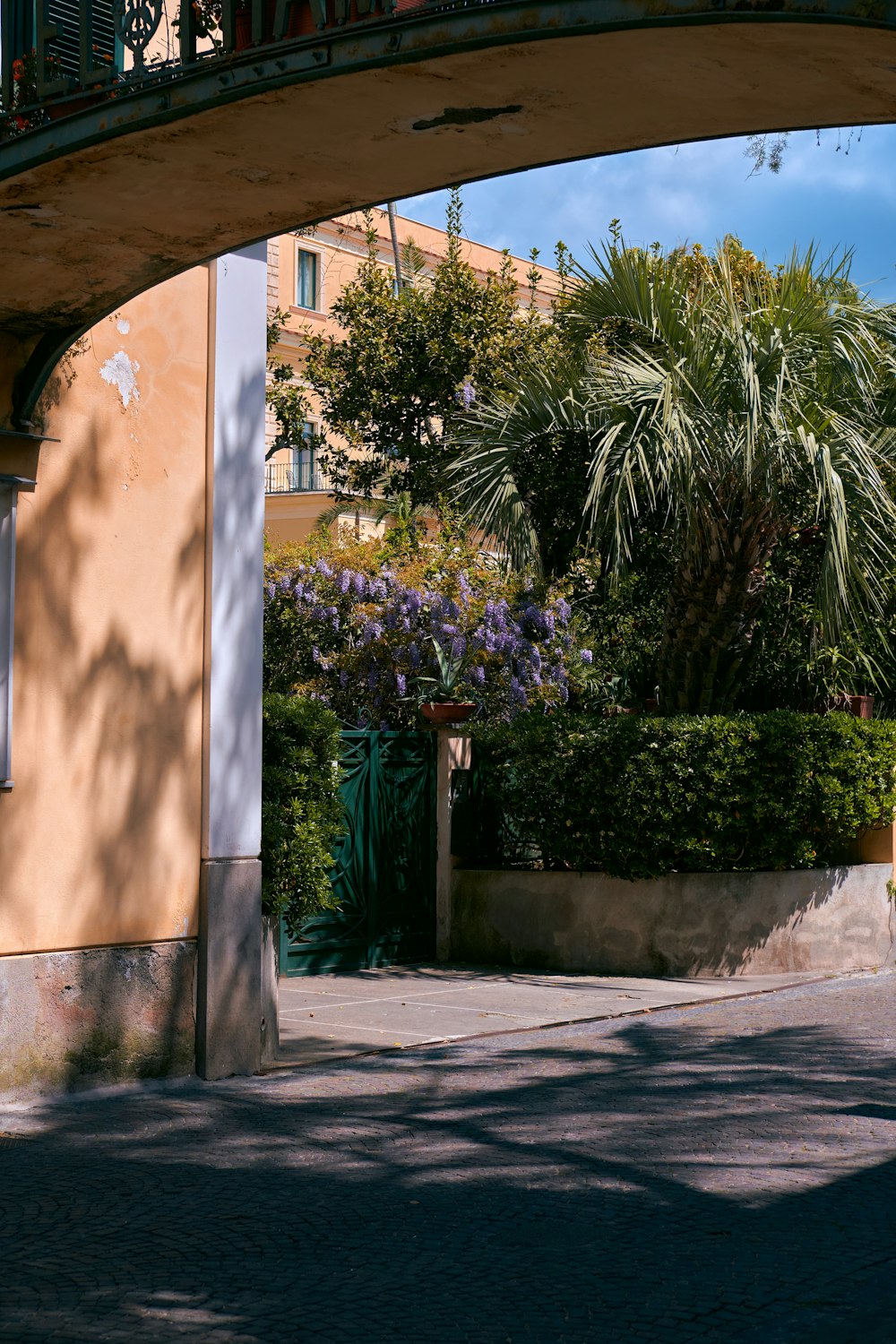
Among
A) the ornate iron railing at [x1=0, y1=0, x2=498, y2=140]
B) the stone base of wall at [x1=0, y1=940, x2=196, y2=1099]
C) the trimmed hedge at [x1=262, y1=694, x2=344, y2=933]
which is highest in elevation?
the ornate iron railing at [x1=0, y1=0, x2=498, y2=140]

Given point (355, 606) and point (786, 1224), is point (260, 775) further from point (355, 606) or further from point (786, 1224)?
point (355, 606)

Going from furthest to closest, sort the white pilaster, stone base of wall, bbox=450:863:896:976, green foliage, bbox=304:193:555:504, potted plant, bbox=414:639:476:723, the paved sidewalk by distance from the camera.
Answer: green foliage, bbox=304:193:555:504 < potted plant, bbox=414:639:476:723 < stone base of wall, bbox=450:863:896:976 < the paved sidewalk < the white pilaster

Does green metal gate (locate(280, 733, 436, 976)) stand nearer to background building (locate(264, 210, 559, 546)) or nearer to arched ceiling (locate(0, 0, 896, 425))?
arched ceiling (locate(0, 0, 896, 425))

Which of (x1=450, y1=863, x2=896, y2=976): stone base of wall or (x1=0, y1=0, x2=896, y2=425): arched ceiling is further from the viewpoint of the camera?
(x1=450, y1=863, x2=896, y2=976): stone base of wall

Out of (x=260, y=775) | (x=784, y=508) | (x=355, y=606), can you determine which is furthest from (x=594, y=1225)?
(x=355, y=606)

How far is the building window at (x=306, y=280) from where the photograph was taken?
135 feet

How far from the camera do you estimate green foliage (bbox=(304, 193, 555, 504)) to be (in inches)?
913

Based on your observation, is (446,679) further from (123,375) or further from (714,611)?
(123,375)

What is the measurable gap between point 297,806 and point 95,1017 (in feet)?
6.03

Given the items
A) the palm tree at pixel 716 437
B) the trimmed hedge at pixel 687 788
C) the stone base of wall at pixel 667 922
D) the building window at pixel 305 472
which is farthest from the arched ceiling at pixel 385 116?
the building window at pixel 305 472

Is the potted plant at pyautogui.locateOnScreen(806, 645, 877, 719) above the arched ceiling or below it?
below

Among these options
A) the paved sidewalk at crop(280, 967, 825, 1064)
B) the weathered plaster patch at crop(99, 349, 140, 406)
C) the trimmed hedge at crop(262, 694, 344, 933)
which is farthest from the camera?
the paved sidewalk at crop(280, 967, 825, 1064)

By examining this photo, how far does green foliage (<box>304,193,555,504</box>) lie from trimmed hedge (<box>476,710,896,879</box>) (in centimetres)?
1055

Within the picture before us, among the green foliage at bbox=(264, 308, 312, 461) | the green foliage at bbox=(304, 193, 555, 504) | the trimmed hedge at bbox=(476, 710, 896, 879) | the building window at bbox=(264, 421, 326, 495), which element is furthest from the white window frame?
the trimmed hedge at bbox=(476, 710, 896, 879)
